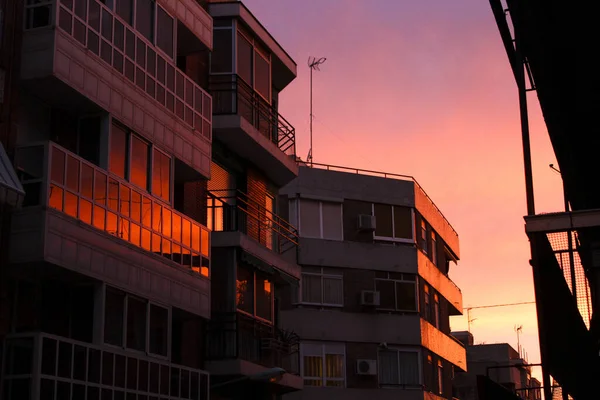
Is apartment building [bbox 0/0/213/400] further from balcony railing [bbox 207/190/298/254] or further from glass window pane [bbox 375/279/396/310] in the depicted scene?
glass window pane [bbox 375/279/396/310]

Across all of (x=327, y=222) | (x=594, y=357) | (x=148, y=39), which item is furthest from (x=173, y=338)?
(x=327, y=222)

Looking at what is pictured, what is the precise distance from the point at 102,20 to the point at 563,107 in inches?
340

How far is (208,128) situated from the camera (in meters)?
24.1

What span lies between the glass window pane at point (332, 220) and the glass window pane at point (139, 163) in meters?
18.7

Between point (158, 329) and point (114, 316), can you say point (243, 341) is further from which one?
point (114, 316)

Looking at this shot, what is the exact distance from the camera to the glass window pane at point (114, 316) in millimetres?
18859

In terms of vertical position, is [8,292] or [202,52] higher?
[202,52]

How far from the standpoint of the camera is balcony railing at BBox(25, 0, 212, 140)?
18312 mm

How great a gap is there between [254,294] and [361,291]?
1281 cm

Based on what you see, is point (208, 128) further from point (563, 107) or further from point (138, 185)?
point (563, 107)

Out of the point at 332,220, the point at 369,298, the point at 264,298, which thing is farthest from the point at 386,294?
the point at 264,298

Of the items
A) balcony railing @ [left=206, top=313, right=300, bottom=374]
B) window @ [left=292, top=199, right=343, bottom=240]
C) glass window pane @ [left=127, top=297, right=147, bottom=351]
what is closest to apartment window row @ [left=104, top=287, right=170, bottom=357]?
glass window pane @ [left=127, top=297, right=147, bottom=351]

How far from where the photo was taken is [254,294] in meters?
26.6

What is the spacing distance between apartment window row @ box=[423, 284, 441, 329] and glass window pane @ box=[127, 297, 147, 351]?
2225 cm
